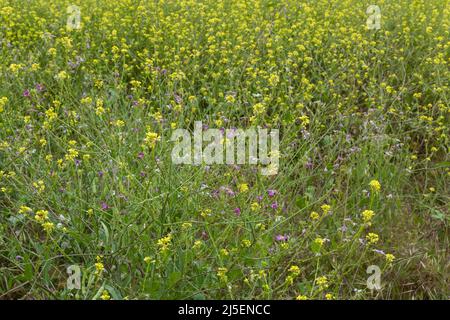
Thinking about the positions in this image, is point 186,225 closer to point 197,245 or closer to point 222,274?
point 197,245

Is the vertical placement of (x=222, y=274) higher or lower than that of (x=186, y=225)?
lower

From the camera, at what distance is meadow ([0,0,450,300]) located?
2.42m

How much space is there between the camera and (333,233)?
294 centimetres

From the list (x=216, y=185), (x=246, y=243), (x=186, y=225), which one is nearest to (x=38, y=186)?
(x=186, y=225)

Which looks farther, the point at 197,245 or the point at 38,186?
the point at 38,186

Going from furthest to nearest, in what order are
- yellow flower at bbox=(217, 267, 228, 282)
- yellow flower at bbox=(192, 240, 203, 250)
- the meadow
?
the meadow
yellow flower at bbox=(192, 240, 203, 250)
yellow flower at bbox=(217, 267, 228, 282)

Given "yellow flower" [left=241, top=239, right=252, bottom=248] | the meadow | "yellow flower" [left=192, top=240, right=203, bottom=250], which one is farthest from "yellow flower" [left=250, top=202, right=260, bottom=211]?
"yellow flower" [left=192, top=240, right=203, bottom=250]

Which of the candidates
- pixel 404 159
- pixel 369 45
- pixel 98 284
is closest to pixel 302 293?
pixel 98 284

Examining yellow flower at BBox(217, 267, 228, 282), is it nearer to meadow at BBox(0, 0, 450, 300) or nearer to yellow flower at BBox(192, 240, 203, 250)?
meadow at BBox(0, 0, 450, 300)

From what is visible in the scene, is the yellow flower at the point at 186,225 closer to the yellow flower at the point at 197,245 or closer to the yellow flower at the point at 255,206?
the yellow flower at the point at 197,245

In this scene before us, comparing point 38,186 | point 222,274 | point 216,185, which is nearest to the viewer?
point 222,274

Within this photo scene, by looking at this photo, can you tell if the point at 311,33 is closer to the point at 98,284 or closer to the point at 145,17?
the point at 145,17

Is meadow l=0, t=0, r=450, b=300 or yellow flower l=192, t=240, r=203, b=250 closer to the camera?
yellow flower l=192, t=240, r=203, b=250

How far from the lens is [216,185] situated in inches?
116
